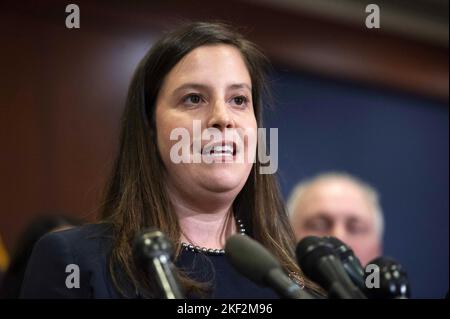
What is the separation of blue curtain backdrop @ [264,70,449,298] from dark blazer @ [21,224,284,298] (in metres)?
1.94

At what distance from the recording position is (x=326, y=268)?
1.06 metres

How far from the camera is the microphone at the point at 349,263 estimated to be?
1104 millimetres

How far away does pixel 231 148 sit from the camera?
135 centimetres

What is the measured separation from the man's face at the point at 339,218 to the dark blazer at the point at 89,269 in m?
1.34

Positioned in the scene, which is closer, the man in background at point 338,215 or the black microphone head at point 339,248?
the black microphone head at point 339,248

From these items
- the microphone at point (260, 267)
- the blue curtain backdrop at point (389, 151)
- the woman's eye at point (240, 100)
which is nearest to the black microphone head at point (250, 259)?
the microphone at point (260, 267)

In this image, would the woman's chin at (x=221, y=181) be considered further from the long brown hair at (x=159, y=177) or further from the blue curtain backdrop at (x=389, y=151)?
the blue curtain backdrop at (x=389, y=151)

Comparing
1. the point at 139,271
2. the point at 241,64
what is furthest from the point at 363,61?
the point at 139,271

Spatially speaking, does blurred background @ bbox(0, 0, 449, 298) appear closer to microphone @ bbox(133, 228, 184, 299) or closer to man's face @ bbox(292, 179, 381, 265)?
man's face @ bbox(292, 179, 381, 265)

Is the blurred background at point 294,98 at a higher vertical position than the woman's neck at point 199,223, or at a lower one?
higher

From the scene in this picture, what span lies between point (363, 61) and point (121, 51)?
1.10m

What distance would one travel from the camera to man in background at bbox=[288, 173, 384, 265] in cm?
273

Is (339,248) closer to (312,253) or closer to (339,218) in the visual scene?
(312,253)
